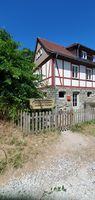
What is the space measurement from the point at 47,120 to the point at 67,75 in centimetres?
843

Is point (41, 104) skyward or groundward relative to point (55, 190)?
skyward

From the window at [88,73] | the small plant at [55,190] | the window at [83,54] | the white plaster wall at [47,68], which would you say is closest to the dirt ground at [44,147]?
the small plant at [55,190]

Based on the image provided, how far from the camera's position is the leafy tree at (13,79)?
6.32 meters

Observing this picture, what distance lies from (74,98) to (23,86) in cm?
939

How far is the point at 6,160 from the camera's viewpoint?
4090mm

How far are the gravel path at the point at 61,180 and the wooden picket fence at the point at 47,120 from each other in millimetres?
1675

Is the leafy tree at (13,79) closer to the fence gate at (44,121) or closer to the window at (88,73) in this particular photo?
the fence gate at (44,121)

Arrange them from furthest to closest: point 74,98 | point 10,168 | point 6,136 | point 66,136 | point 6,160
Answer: point 74,98 < point 66,136 < point 6,136 < point 6,160 < point 10,168

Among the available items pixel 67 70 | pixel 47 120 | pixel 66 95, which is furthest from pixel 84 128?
pixel 67 70

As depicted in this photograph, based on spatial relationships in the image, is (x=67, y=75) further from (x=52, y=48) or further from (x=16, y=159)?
(x=16, y=159)

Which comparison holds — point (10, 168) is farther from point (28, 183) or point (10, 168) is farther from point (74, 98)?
point (74, 98)

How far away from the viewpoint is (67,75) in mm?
14219

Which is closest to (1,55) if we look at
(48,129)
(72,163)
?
(48,129)

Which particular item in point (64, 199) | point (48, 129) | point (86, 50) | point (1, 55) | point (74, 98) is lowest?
point (64, 199)
